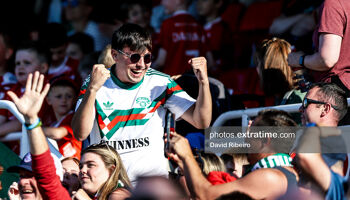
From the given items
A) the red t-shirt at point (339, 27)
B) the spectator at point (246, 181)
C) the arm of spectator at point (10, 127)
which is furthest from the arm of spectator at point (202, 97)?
the arm of spectator at point (10, 127)

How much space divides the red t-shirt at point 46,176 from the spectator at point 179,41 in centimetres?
436

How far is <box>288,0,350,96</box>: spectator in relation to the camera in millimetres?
5445

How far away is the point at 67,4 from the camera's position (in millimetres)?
11383

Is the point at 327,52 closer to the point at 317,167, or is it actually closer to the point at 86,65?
the point at 317,167

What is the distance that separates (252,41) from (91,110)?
4435 mm

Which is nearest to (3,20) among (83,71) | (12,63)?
(12,63)

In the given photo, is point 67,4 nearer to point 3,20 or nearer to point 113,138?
point 3,20

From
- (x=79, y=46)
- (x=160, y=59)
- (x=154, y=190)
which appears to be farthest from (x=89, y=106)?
(x=79, y=46)

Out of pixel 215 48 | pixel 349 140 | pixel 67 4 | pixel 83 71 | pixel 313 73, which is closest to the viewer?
pixel 349 140

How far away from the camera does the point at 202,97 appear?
5355mm

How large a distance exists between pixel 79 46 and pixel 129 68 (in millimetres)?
4473

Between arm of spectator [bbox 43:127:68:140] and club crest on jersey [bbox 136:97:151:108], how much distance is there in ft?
4.11

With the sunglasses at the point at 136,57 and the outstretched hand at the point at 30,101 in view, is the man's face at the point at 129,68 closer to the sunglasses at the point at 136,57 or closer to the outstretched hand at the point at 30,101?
the sunglasses at the point at 136,57

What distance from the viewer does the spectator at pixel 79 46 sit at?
9695 mm
